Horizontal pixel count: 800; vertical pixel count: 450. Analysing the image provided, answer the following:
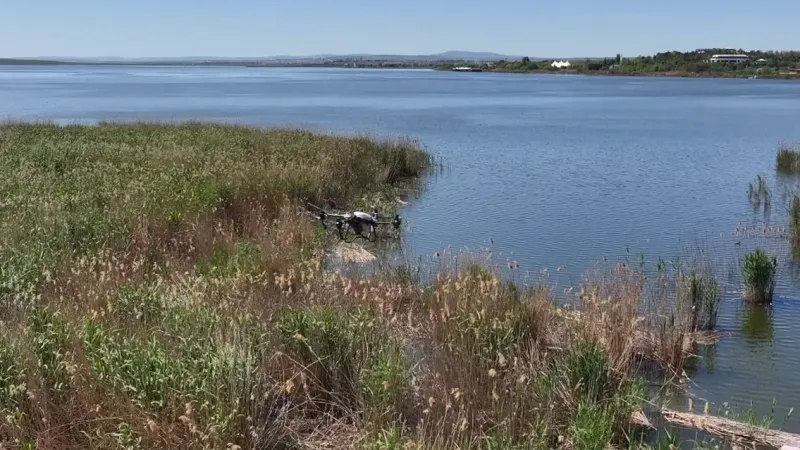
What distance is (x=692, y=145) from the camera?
122 ft

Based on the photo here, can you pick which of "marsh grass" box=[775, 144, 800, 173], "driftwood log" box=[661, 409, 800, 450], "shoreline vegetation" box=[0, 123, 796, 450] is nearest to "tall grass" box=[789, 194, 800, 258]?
"shoreline vegetation" box=[0, 123, 796, 450]

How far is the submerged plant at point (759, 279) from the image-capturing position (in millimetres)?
12172

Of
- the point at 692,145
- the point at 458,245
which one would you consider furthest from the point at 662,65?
the point at 458,245

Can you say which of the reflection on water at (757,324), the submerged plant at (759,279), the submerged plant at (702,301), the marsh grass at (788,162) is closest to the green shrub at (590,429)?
the submerged plant at (702,301)

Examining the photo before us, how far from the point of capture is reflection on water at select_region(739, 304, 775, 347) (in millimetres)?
10812

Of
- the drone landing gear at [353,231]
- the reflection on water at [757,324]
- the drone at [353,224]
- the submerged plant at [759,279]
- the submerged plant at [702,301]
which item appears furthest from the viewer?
the drone landing gear at [353,231]

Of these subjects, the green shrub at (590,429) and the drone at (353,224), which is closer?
the green shrub at (590,429)

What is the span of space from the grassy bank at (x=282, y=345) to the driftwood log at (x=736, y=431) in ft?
2.00

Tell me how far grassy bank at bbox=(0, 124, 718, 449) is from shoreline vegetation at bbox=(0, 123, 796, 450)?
0.07 ft

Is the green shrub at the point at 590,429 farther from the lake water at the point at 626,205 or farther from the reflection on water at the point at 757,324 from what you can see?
the reflection on water at the point at 757,324

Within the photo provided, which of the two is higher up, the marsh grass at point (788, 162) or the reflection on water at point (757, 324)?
the marsh grass at point (788, 162)

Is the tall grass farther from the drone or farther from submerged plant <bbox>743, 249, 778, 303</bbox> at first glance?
the drone

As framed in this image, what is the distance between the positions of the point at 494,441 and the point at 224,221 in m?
9.11

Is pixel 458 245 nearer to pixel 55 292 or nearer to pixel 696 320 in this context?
pixel 696 320
